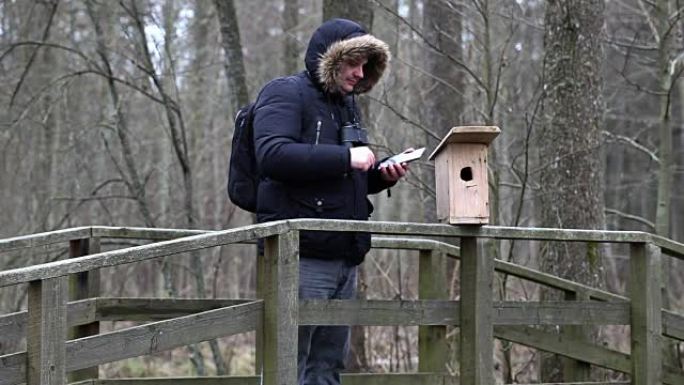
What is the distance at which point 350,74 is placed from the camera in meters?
4.64

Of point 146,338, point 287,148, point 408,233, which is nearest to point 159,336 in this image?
point 146,338

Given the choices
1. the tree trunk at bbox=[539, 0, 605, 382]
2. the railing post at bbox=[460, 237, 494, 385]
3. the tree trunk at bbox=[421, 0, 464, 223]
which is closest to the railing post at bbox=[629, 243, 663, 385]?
the railing post at bbox=[460, 237, 494, 385]

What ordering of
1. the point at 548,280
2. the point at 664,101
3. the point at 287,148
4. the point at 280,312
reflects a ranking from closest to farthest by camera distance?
the point at 287,148, the point at 280,312, the point at 548,280, the point at 664,101

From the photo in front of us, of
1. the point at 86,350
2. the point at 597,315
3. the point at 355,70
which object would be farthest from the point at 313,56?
the point at 597,315

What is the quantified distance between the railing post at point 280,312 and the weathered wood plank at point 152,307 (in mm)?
1193

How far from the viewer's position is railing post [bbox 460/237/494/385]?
16.1 feet

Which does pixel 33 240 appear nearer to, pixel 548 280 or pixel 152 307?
pixel 152 307

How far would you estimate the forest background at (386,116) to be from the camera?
269 inches

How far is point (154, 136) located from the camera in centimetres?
1644

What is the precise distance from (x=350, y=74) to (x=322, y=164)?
1.78ft

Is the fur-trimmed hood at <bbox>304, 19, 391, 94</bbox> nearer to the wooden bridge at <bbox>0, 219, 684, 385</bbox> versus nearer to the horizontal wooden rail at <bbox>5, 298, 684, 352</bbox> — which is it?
the wooden bridge at <bbox>0, 219, 684, 385</bbox>

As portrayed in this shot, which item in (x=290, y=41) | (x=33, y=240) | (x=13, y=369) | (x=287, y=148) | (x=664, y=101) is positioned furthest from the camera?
(x=290, y=41)

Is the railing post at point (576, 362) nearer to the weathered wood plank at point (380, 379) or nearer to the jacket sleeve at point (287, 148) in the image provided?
the weathered wood plank at point (380, 379)

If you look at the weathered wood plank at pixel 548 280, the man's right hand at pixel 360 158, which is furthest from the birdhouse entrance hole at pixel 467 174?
the weathered wood plank at pixel 548 280
